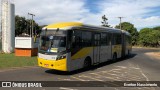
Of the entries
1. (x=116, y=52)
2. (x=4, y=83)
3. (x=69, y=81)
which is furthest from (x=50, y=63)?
(x=116, y=52)

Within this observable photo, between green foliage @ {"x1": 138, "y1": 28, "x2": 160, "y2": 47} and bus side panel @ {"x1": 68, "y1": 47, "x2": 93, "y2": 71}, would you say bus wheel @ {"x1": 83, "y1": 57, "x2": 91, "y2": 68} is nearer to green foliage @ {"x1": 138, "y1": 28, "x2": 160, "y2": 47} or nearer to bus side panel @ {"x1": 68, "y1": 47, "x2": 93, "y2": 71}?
bus side panel @ {"x1": 68, "y1": 47, "x2": 93, "y2": 71}

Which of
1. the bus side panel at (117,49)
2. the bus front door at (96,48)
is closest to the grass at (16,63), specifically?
the bus front door at (96,48)

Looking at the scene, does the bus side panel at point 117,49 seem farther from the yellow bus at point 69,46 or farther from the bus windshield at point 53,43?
the bus windshield at point 53,43

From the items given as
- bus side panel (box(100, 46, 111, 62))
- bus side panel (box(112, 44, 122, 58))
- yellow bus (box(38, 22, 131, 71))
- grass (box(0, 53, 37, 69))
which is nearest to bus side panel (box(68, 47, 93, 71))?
yellow bus (box(38, 22, 131, 71))

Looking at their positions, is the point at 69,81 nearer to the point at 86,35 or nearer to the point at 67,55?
the point at 67,55

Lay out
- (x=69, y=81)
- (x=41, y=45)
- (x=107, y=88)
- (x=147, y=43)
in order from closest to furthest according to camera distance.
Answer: (x=107, y=88), (x=69, y=81), (x=41, y=45), (x=147, y=43)

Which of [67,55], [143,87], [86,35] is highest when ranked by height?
[86,35]

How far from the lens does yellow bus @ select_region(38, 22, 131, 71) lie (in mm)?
14828

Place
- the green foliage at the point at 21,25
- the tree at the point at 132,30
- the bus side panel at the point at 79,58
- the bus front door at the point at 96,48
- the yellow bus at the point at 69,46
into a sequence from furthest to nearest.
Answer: the tree at the point at 132,30
the green foliage at the point at 21,25
the bus front door at the point at 96,48
the bus side panel at the point at 79,58
the yellow bus at the point at 69,46

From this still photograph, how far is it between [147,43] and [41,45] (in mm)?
73912

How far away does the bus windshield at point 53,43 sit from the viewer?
14836 mm

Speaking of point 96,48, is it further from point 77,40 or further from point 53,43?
point 53,43

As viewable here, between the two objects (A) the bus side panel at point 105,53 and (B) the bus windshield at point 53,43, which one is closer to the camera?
(B) the bus windshield at point 53,43

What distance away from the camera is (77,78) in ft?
46.2
